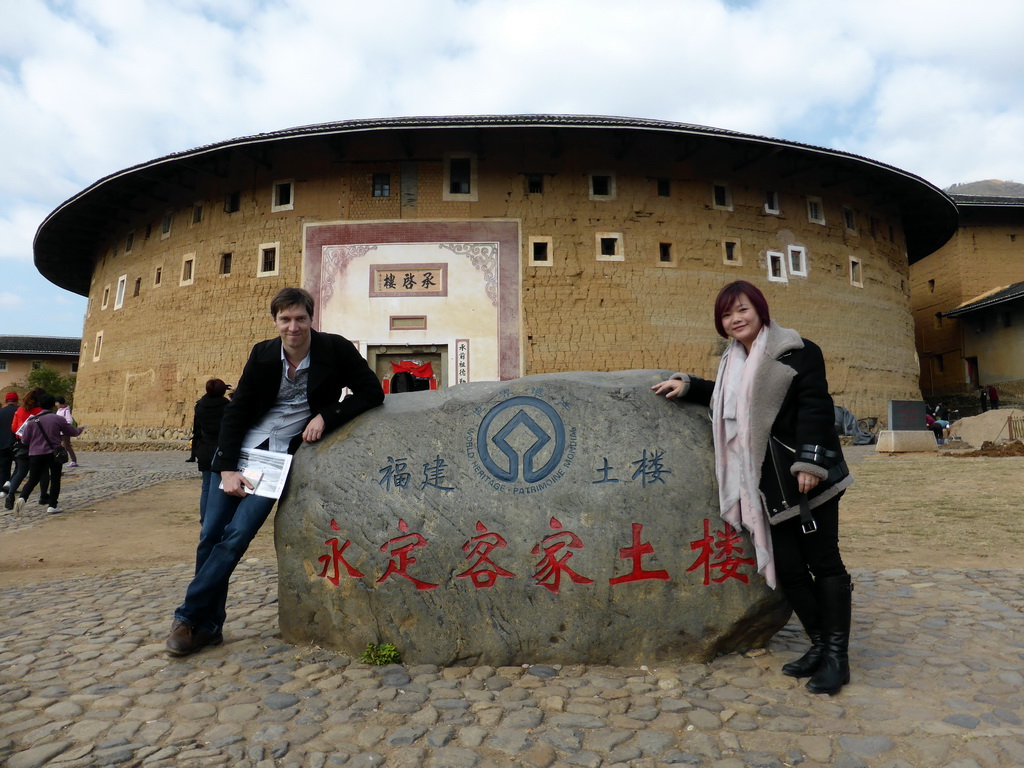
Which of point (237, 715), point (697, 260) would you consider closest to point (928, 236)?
point (697, 260)

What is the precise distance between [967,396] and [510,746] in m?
28.2

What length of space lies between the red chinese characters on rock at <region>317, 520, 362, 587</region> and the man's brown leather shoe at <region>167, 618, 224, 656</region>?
65 cm

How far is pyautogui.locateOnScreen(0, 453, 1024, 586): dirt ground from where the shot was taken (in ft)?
16.5

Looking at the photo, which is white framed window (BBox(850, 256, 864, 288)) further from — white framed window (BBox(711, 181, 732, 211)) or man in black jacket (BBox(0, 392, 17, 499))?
man in black jacket (BBox(0, 392, 17, 499))

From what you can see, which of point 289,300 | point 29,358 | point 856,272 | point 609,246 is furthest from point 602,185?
Answer: point 29,358

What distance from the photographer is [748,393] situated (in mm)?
2621

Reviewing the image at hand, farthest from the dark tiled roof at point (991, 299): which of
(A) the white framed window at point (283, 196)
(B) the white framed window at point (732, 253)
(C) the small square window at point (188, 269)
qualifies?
(C) the small square window at point (188, 269)

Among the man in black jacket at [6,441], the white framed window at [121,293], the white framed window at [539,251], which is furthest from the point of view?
the white framed window at [121,293]

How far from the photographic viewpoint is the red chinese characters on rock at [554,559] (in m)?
2.80

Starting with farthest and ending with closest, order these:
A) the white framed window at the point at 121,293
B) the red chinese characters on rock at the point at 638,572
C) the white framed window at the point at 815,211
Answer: the white framed window at the point at 121,293
the white framed window at the point at 815,211
the red chinese characters on rock at the point at 638,572

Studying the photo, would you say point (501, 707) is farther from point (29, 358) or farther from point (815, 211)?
point (29, 358)

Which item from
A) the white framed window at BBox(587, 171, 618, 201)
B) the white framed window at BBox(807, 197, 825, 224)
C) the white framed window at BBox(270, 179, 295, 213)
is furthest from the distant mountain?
the white framed window at BBox(270, 179, 295, 213)

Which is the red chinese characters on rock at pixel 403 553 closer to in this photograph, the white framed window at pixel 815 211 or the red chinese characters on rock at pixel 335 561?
the red chinese characters on rock at pixel 335 561

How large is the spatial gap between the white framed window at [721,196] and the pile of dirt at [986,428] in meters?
7.75
